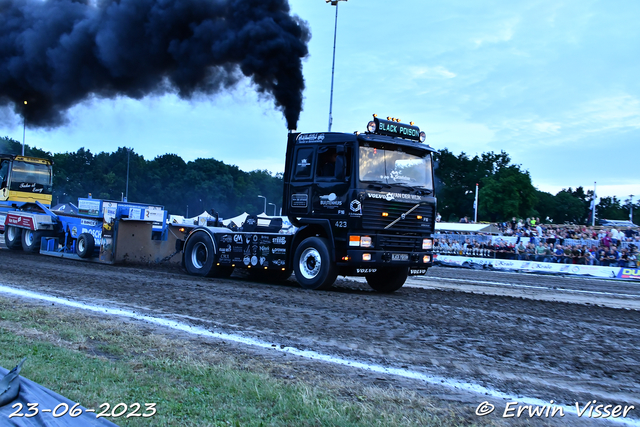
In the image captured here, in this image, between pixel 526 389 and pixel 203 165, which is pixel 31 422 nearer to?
pixel 526 389

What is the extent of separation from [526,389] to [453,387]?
0.61 meters

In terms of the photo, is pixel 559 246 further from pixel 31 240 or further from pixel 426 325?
pixel 31 240

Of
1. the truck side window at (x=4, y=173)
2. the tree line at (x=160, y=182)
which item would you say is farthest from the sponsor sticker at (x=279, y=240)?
the tree line at (x=160, y=182)

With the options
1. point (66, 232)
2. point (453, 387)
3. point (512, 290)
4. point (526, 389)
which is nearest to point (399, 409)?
point (453, 387)

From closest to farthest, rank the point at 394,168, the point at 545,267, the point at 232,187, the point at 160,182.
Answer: the point at 394,168 < the point at 545,267 < the point at 160,182 < the point at 232,187

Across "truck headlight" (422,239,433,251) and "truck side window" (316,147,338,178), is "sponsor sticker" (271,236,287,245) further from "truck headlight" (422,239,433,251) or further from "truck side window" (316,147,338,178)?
"truck headlight" (422,239,433,251)

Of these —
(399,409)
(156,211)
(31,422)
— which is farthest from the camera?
(156,211)

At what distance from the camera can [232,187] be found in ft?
343

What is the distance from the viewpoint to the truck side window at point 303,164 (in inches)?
466

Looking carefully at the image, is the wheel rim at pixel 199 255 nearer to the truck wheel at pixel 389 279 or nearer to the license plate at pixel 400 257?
the truck wheel at pixel 389 279

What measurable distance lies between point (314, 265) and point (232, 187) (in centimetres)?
9425

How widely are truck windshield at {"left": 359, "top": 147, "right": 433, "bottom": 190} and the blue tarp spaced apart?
26.9 feet

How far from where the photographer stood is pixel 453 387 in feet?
15.8

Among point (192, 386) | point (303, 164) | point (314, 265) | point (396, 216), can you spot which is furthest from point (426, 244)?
point (192, 386)
